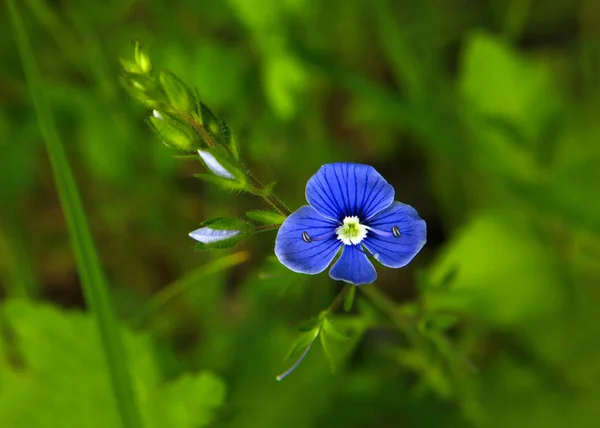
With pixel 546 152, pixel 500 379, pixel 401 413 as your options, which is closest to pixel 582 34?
pixel 546 152

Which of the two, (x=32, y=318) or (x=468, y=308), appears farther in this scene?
(x=468, y=308)

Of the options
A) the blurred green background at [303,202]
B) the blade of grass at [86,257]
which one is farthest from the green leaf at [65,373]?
the blade of grass at [86,257]

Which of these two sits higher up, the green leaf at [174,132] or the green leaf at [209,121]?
the green leaf at [209,121]

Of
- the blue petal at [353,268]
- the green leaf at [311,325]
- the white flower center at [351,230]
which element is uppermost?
the white flower center at [351,230]

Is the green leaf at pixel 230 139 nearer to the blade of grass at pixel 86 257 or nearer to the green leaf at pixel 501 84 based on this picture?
the blade of grass at pixel 86 257

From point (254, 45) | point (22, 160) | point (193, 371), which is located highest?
point (254, 45)

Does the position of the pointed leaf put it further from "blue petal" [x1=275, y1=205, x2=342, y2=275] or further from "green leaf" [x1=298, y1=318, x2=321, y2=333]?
"green leaf" [x1=298, y1=318, x2=321, y2=333]

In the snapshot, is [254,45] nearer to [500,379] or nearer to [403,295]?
[403,295]
